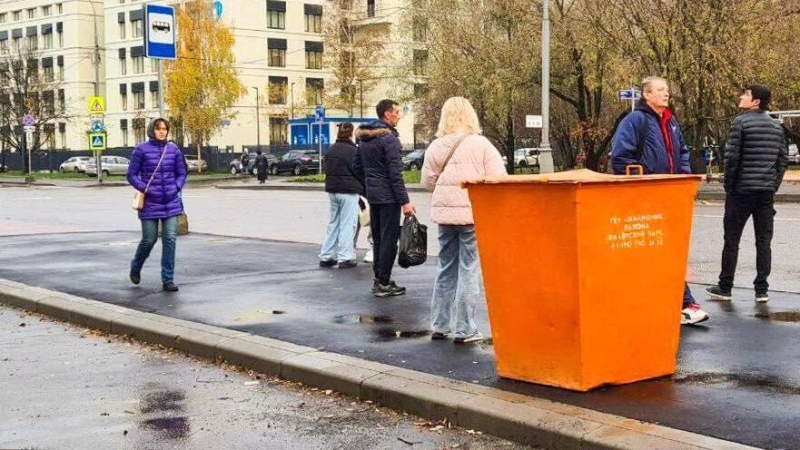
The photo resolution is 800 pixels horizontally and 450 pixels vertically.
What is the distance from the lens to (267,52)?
76.8 metres

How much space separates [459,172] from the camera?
712 cm

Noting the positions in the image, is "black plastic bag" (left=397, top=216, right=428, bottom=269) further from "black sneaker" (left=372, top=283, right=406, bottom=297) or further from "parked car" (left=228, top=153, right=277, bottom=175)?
"parked car" (left=228, top=153, right=277, bottom=175)

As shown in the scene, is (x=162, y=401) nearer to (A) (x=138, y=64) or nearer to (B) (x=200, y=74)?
(B) (x=200, y=74)

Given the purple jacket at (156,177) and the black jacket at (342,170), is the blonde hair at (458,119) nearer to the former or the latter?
the purple jacket at (156,177)

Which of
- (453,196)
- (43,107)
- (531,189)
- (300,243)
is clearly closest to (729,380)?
(531,189)

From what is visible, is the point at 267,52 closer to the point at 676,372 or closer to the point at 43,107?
the point at 43,107

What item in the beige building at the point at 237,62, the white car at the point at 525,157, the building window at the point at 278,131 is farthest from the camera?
the building window at the point at 278,131

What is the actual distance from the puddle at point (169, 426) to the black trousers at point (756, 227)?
204 inches

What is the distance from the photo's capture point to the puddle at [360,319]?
8.23 metres

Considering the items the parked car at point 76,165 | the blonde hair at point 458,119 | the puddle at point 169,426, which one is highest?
the blonde hair at point 458,119

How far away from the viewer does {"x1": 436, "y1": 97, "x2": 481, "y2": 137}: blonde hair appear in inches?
283

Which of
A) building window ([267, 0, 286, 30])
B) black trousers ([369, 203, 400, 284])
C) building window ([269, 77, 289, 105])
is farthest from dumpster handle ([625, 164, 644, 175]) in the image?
building window ([267, 0, 286, 30])

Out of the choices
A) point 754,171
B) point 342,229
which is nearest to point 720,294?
point 754,171

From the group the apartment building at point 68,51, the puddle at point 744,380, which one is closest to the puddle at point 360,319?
the puddle at point 744,380
